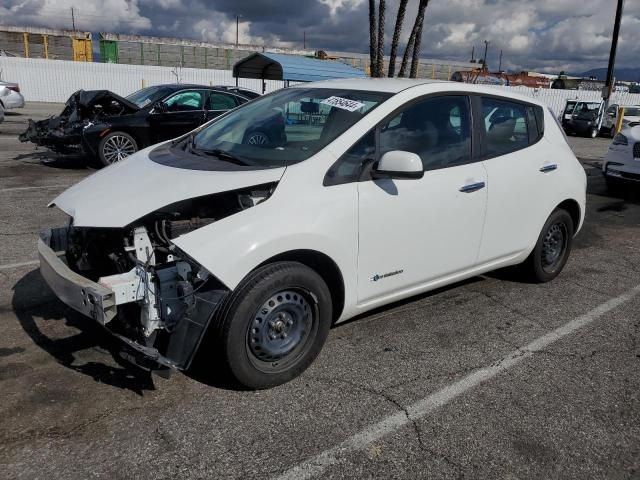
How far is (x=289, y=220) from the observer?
2.98m

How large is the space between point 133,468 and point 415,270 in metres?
2.06

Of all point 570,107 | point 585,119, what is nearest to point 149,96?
point 585,119

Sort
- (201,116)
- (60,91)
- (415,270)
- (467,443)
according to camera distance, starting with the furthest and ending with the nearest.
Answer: (60,91) → (201,116) → (415,270) → (467,443)

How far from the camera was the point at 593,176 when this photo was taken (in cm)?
1278

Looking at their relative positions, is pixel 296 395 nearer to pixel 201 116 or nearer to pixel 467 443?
pixel 467 443

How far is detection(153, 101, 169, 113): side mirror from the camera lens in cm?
1036

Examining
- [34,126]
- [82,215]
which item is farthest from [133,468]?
[34,126]

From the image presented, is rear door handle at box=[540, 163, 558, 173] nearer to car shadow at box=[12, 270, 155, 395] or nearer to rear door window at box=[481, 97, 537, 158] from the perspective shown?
rear door window at box=[481, 97, 537, 158]

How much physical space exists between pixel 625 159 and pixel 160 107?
27.4 feet

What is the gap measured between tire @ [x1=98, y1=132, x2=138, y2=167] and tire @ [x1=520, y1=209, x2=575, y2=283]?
25.0 ft

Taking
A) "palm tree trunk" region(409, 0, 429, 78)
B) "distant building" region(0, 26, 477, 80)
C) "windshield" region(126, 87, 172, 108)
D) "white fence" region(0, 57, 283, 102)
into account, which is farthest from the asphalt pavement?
"distant building" region(0, 26, 477, 80)

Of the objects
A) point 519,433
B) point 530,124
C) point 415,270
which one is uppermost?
point 530,124

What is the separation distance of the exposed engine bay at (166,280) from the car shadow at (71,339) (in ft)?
1.15

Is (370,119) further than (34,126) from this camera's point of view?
No
